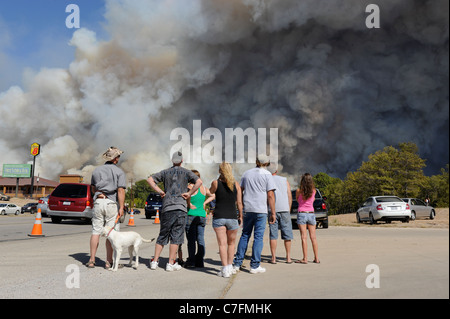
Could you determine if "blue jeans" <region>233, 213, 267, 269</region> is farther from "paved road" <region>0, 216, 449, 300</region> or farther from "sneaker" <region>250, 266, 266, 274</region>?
"paved road" <region>0, 216, 449, 300</region>

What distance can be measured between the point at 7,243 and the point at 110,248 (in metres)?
5.11

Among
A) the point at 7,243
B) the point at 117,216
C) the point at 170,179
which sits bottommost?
the point at 7,243

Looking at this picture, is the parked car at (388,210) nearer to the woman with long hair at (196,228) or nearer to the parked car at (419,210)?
the parked car at (419,210)

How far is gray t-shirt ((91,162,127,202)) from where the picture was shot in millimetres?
6527

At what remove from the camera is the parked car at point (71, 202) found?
18.4m

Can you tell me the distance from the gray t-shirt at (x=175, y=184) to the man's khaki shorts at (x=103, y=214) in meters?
0.81

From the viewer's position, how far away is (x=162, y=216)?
6543 millimetres

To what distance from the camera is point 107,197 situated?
6.59 metres

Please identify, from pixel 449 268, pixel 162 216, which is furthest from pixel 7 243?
pixel 449 268

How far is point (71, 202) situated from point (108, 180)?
13.0m

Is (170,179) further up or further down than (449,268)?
further up
